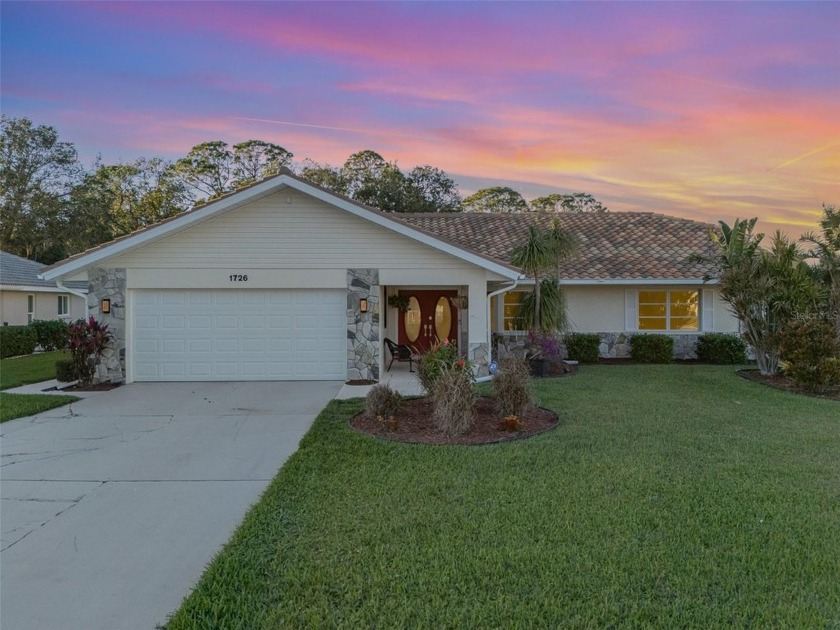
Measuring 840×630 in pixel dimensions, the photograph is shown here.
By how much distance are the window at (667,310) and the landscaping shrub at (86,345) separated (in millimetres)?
15385

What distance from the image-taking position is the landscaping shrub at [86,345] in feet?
36.4

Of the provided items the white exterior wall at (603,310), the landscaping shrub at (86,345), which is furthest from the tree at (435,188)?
the landscaping shrub at (86,345)

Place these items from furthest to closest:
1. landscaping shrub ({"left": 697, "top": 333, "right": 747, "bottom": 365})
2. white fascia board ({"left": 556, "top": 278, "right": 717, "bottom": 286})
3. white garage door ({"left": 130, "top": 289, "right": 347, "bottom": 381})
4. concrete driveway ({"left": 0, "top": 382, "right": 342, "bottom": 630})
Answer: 1. white fascia board ({"left": 556, "top": 278, "right": 717, "bottom": 286})
2. landscaping shrub ({"left": 697, "top": 333, "right": 747, "bottom": 365})
3. white garage door ({"left": 130, "top": 289, "right": 347, "bottom": 381})
4. concrete driveway ({"left": 0, "top": 382, "right": 342, "bottom": 630})

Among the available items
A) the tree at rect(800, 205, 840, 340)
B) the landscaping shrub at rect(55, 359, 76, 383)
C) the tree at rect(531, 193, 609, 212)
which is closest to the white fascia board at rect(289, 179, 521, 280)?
the landscaping shrub at rect(55, 359, 76, 383)

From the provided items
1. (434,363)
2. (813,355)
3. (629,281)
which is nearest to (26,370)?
(434,363)

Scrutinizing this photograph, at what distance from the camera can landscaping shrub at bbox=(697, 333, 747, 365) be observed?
15.0m

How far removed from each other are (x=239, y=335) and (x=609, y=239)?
1338 centimetres

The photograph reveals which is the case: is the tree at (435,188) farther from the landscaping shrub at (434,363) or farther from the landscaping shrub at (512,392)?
the landscaping shrub at (512,392)

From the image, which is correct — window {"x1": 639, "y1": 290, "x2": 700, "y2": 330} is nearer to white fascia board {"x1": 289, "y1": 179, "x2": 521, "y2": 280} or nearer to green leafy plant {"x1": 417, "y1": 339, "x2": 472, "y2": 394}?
white fascia board {"x1": 289, "y1": 179, "x2": 521, "y2": 280}

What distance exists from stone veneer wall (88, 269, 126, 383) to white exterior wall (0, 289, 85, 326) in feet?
40.3

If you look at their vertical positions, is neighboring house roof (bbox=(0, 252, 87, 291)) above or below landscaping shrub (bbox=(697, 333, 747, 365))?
above

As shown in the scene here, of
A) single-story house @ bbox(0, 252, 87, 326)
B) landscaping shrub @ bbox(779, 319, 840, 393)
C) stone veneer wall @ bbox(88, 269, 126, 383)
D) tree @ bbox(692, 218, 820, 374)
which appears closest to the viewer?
landscaping shrub @ bbox(779, 319, 840, 393)

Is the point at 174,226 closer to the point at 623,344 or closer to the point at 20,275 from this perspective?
the point at 623,344

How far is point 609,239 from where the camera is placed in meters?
18.3
